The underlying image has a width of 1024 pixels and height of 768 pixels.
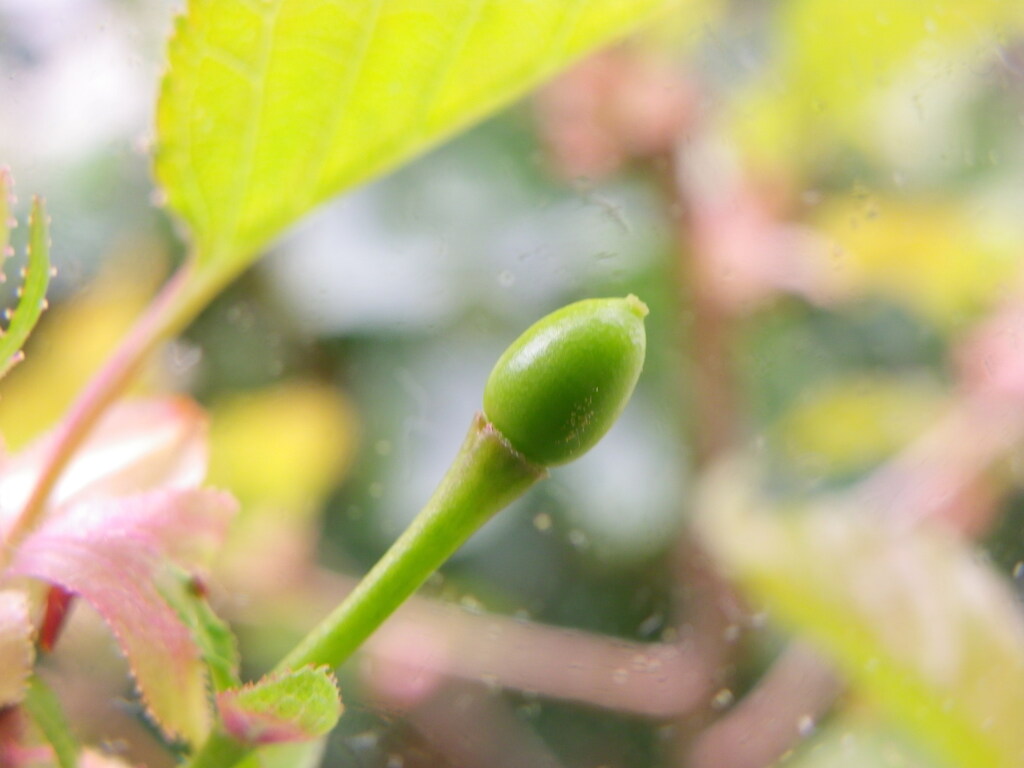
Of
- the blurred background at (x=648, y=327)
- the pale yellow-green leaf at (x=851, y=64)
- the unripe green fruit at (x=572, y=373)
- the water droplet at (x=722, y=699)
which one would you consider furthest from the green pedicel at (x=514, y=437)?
the pale yellow-green leaf at (x=851, y=64)

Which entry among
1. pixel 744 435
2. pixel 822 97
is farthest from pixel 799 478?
pixel 822 97

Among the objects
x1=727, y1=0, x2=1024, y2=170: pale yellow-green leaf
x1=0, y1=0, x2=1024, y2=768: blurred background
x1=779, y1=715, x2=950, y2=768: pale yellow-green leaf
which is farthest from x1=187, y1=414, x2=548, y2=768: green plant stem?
x1=727, y1=0, x2=1024, y2=170: pale yellow-green leaf

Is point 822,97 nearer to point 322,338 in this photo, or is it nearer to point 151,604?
point 322,338

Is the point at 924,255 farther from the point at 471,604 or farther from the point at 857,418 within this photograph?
the point at 471,604

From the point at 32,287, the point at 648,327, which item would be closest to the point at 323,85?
the point at 32,287

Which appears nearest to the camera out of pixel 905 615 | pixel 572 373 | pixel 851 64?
pixel 572 373

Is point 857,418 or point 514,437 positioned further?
point 857,418
